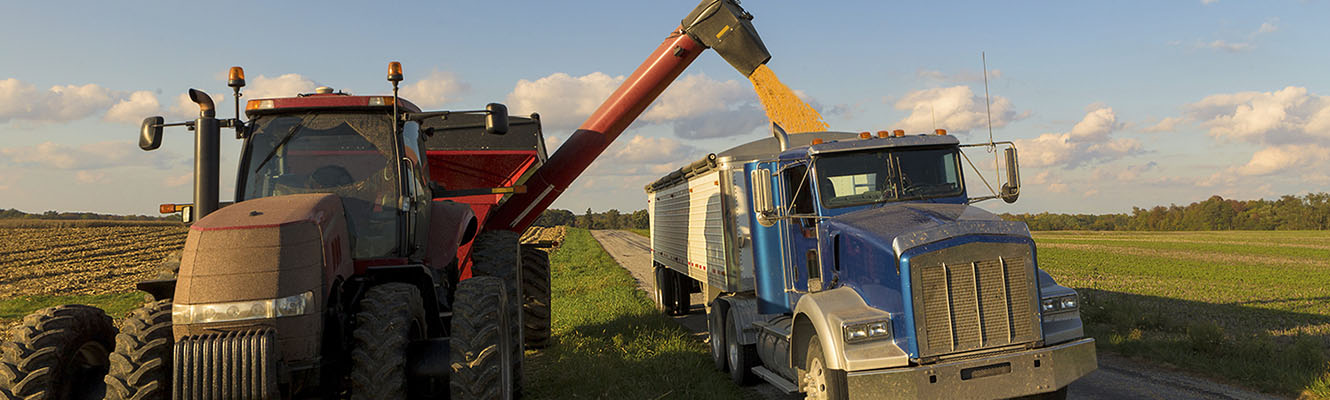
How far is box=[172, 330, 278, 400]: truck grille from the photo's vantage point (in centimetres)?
Answer: 402

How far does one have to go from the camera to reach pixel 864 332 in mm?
5426

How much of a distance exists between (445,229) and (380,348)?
2472 millimetres

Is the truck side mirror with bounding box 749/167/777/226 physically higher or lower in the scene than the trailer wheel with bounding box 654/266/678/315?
higher

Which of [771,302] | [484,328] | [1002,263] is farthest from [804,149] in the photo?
[484,328]

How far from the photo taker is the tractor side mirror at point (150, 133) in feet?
17.8

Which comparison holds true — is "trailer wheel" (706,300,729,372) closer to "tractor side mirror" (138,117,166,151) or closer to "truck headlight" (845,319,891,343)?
"truck headlight" (845,319,891,343)

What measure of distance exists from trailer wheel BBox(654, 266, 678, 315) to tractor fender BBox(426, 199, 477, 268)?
265 inches

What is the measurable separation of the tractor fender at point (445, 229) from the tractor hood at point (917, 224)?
131 inches

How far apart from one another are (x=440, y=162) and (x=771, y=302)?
4.41 metres

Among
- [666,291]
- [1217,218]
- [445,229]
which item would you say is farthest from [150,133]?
[1217,218]

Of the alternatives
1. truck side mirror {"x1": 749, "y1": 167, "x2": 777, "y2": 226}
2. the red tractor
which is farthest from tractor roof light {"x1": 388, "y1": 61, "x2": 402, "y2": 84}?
truck side mirror {"x1": 749, "y1": 167, "x2": 777, "y2": 226}

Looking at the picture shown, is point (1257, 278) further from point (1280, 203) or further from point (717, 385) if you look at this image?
point (1280, 203)

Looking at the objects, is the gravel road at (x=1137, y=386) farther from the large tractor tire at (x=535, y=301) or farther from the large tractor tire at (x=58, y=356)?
the large tractor tire at (x=58, y=356)

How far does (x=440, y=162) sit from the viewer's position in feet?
30.5
